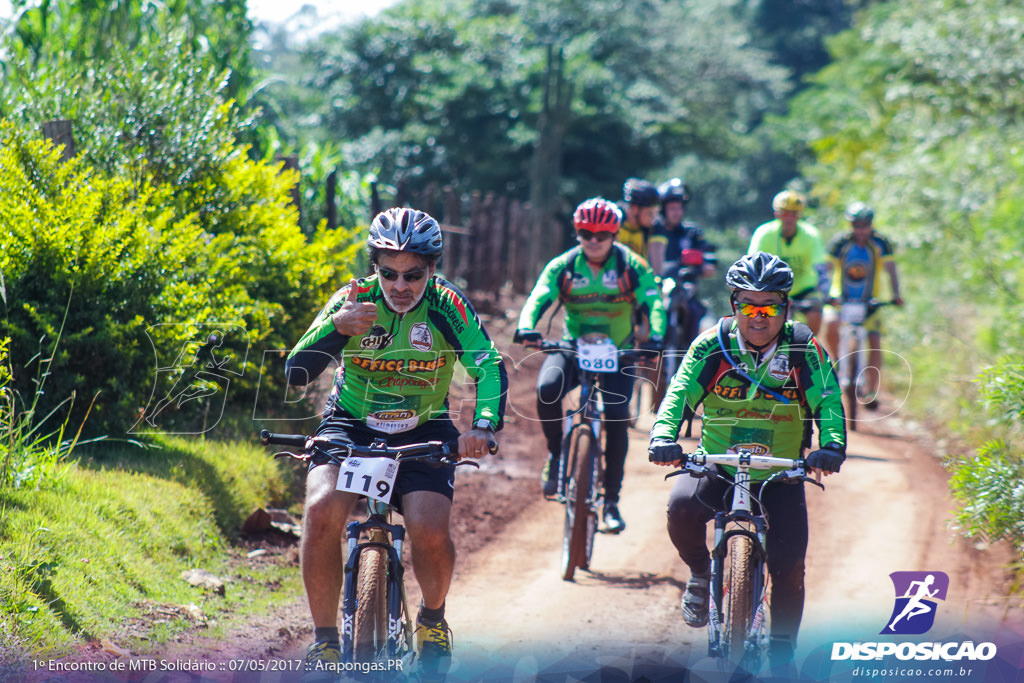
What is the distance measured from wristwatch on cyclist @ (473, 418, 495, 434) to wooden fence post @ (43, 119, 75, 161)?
14.8 ft

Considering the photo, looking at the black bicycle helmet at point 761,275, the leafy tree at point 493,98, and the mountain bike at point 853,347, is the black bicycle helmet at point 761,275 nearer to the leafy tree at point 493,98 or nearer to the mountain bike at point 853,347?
the mountain bike at point 853,347

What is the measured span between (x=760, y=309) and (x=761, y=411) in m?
0.56

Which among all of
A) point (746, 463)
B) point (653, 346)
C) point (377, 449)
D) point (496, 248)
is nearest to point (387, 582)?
point (377, 449)

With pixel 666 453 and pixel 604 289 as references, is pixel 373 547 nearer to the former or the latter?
pixel 666 453

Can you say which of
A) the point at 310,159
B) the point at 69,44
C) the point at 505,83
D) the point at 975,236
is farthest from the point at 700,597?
the point at 505,83

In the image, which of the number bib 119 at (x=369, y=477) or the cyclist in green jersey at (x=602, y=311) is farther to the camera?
the cyclist in green jersey at (x=602, y=311)

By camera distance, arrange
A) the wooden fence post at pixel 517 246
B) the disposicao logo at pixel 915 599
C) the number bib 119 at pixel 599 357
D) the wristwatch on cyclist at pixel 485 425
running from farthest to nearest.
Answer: the wooden fence post at pixel 517 246 < the number bib 119 at pixel 599 357 < the disposicao logo at pixel 915 599 < the wristwatch on cyclist at pixel 485 425

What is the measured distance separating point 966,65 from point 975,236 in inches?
164

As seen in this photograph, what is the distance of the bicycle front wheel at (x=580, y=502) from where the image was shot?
7.15m

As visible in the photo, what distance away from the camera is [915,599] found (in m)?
6.83

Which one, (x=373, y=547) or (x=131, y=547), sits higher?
(x=373, y=547)

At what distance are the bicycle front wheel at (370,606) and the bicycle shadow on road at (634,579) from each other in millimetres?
3064

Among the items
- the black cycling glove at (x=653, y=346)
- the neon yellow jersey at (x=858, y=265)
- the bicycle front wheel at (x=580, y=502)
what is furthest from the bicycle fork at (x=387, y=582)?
the neon yellow jersey at (x=858, y=265)

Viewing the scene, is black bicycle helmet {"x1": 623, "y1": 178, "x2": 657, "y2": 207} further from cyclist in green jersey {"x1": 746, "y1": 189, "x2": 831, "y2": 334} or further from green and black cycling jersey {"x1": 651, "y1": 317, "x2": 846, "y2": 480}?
green and black cycling jersey {"x1": 651, "y1": 317, "x2": 846, "y2": 480}
